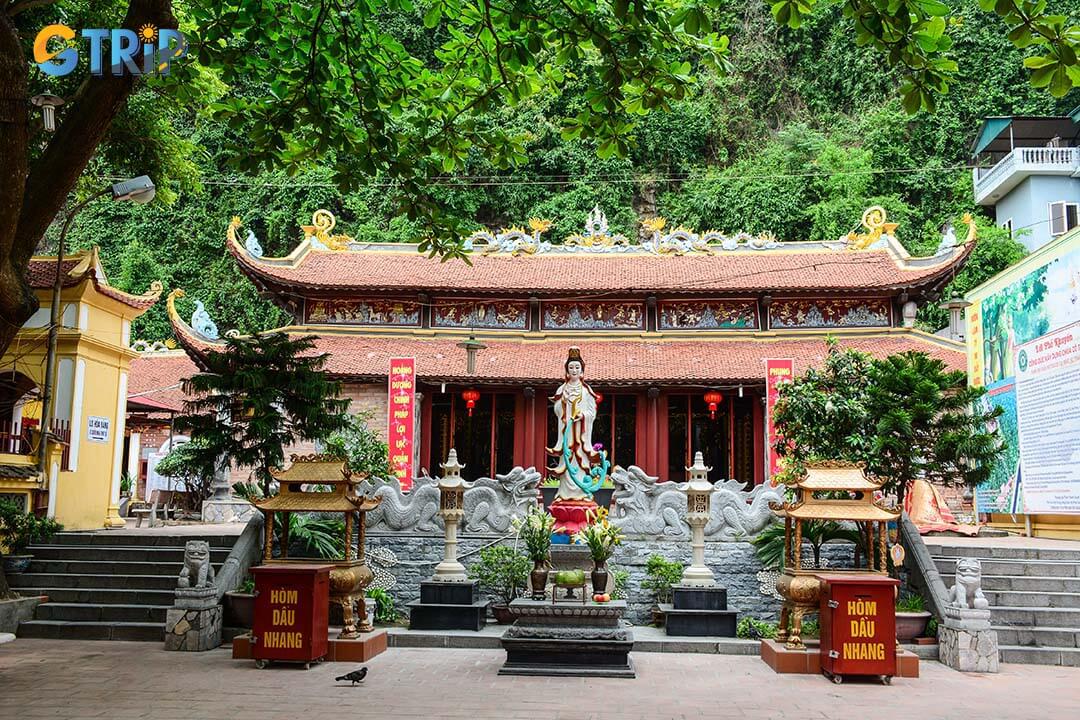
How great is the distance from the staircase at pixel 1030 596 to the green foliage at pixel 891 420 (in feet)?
3.24

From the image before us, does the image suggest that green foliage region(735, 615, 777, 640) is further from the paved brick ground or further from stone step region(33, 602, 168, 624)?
stone step region(33, 602, 168, 624)

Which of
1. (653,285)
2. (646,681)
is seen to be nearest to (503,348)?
(653,285)

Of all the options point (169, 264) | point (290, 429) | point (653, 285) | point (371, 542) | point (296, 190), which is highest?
point (296, 190)

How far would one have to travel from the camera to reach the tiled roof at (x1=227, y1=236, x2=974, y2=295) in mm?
20781

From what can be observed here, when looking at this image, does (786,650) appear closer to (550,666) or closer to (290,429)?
(550,666)

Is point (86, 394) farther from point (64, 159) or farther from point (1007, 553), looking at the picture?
point (1007, 553)

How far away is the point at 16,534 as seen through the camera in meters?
11.8

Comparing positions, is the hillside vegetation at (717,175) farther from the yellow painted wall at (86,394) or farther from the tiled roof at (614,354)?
the yellow painted wall at (86,394)

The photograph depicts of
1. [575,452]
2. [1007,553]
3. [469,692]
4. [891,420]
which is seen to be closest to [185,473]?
[575,452]

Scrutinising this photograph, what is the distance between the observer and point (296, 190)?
3753 cm

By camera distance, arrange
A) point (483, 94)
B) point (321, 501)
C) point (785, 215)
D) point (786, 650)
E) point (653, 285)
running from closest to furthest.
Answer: point (483, 94) < point (786, 650) < point (321, 501) < point (653, 285) < point (785, 215)

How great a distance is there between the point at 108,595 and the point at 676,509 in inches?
299

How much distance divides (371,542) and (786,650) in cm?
616

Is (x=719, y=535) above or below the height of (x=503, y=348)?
below
